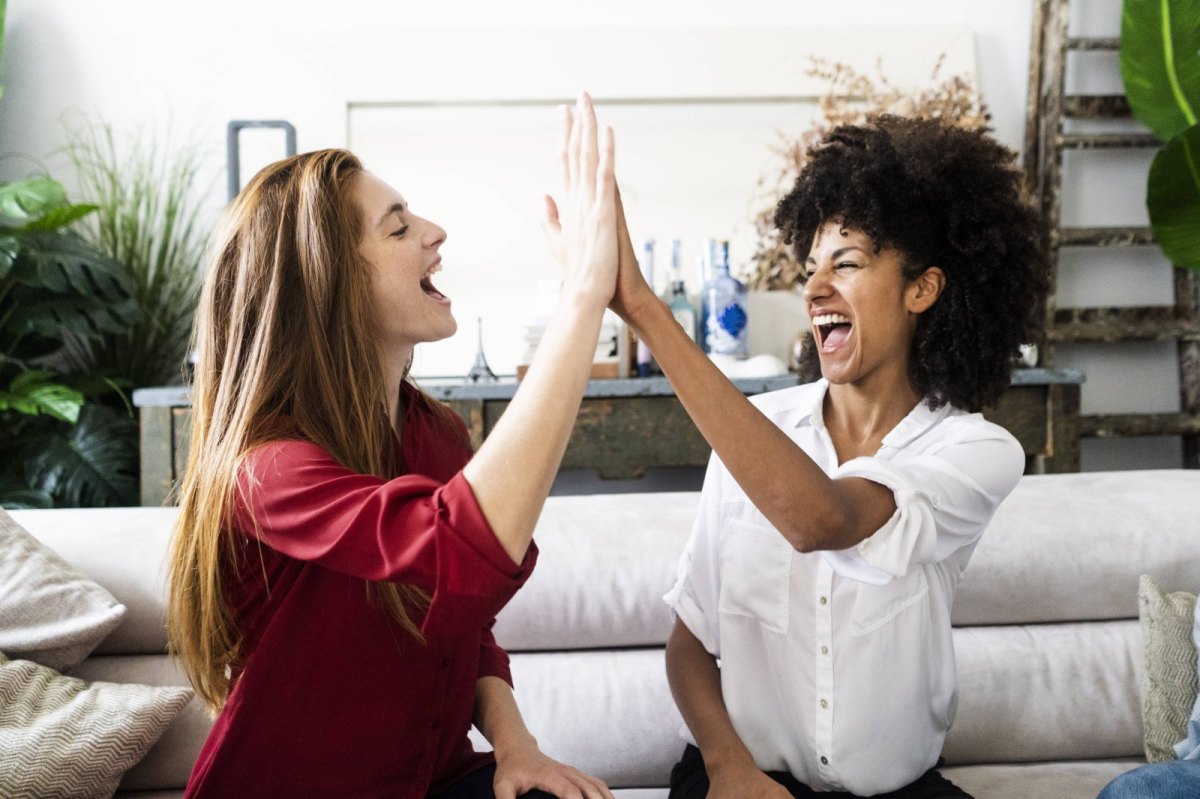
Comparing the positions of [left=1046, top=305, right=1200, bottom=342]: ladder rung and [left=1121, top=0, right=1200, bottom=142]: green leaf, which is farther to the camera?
[left=1046, top=305, right=1200, bottom=342]: ladder rung

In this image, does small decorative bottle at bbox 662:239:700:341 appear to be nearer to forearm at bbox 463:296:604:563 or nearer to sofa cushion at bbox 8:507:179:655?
sofa cushion at bbox 8:507:179:655

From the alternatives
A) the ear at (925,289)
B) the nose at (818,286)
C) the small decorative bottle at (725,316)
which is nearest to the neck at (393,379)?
the nose at (818,286)

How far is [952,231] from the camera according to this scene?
139cm

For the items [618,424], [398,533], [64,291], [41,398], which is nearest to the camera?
[398,533]

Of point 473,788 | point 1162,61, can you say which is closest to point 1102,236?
point 1162,61

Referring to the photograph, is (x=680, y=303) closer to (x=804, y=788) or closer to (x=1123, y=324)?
(x=1123, y=324)

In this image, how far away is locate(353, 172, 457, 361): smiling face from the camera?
124 cm

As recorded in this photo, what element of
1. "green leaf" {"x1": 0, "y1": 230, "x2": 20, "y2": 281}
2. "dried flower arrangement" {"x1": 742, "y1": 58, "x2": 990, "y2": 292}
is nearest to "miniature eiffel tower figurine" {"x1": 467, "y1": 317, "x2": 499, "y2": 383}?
"dried flower arrangement" {"x1": 742, "y1": 58, "x2": 990, "y2": 292}

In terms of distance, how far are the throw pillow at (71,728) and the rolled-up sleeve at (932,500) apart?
94 cm

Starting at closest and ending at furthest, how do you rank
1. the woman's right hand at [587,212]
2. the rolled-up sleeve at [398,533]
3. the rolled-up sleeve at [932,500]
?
1. the rolled-up sleeve at [398,533]
2. the woman's right hand at [587,212]
3. the rolled-up sleeve at [932,500]

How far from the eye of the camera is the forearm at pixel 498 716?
1.24 meters

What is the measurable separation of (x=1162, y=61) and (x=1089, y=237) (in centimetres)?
55

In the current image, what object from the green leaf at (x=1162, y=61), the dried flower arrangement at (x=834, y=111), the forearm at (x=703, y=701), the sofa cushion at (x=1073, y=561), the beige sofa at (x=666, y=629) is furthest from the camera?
the dried flower arrangement at (x=834, y=111)

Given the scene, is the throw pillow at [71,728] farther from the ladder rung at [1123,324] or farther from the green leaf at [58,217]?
the ladder rung at [1123,324]
